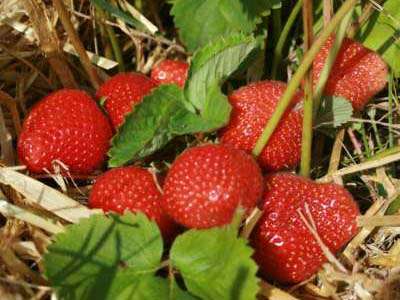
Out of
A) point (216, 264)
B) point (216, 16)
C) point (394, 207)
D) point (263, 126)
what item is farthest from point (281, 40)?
point (216, 264)

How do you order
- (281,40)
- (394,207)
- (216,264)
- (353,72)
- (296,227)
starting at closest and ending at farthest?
1. (216,264)
2. (296,227)
3. (394,207)
4. (353,72)
5. (281,40)

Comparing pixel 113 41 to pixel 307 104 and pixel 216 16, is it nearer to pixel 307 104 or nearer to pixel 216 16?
pixel 216 16

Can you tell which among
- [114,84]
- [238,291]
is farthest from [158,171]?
[238,291]

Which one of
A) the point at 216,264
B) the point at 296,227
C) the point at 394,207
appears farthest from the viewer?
the point at 394,207

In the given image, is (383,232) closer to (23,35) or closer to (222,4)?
(222,4)

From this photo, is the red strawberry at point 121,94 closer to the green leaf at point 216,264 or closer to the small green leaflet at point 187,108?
the small green leaflet at point 187,108

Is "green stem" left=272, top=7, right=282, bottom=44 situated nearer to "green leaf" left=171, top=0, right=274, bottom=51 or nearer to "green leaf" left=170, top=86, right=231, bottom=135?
"green leaf" left=171, top=0, right=274, bottom=51
